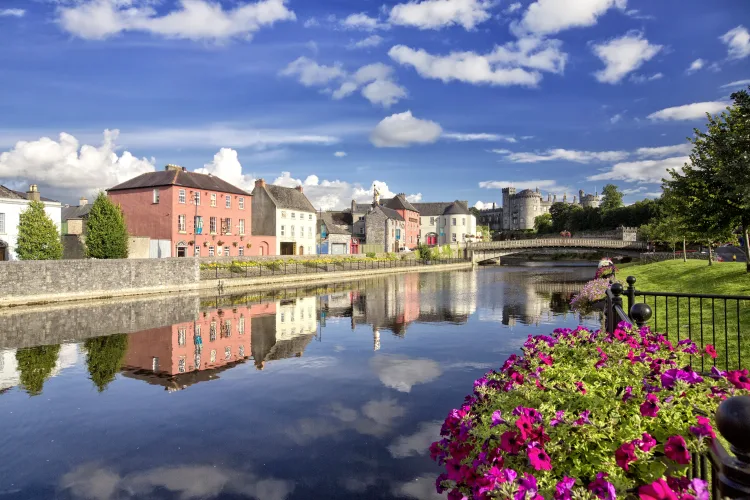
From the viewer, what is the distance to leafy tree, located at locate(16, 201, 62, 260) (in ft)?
115

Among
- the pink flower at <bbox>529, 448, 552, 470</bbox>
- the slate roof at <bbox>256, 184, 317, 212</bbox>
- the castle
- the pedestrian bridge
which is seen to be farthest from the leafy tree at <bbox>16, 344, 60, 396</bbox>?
the castle

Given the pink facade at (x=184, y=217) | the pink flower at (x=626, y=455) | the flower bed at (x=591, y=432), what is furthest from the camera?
the pink facade at (x=184, y=217)

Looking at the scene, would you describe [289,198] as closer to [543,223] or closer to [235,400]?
[235,400]

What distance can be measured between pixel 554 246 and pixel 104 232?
6196 centimetres

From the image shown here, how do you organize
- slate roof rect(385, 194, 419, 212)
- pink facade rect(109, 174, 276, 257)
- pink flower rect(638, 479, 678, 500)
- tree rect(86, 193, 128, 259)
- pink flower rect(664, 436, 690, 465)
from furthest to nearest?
slate roof rect(385, 194, 419, 212) → pink facade rect(109, 174, 276, 257) → tree rect(86, 193, 128, 259) → pink flower rect(664, 436, 690, 465) → pink flower rect(638, 479, 678, 500)

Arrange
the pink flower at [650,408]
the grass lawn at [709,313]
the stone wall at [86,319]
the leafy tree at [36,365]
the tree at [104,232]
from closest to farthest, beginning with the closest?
the pink flower at [650,408]
the grass lawn at [709,313]
the leafy tree at [36,365]
the stone wall at [86,319]
the tree at [104,232]

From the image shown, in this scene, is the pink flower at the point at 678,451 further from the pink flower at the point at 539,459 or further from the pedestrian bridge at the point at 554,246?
the pedestrian bridge at the point at 554,246

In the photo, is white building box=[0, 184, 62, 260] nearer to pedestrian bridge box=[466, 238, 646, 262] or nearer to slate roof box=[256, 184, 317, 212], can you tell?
slate roof box=[256, 184, 317, 212]

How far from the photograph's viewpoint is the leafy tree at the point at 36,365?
40.8 ft

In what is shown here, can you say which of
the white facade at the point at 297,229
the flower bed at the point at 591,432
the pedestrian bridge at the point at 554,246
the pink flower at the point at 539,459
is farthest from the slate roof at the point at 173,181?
the pink flower at the point at 539,459

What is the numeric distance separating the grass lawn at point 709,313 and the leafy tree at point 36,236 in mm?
Answer: 38733

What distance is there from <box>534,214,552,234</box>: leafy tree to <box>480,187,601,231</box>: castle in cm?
605

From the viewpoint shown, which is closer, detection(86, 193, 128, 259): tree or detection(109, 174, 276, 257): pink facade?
detection(86, 193, 128, 259): tree

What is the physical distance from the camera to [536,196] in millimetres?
164250
